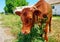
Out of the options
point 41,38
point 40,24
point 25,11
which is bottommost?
point 41,38

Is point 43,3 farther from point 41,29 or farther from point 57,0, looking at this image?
point 57,0

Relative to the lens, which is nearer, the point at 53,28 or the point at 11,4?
the point at 53,28

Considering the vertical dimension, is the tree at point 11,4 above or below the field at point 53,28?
above

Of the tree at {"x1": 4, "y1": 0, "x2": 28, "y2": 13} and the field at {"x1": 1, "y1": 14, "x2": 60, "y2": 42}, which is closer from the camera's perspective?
the field at {"x1": 1, "y1": 14, "x2": 60, "y2": 42}

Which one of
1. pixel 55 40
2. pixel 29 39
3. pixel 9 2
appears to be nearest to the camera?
pixel 29 39

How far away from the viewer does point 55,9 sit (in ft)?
55.0

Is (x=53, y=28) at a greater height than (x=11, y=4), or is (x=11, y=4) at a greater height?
(x=11, y=4)

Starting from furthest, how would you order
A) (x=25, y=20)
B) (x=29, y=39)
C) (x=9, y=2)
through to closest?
(x=9, y=2)
(x=29, y=39)
(x=25, y=20)

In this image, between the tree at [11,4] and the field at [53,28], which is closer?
the field at [53,28]

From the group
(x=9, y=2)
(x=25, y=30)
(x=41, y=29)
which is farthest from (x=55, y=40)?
(x=9, y=2)

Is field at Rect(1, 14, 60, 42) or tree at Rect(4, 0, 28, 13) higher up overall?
tree at Rect(4, 0, 28, 13)

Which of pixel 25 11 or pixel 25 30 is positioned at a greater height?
pixel 25 11

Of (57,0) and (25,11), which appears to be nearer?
(25,11)

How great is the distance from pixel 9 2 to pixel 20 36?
18065 millimetres
